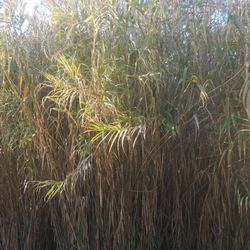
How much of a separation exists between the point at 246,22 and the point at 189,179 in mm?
1226

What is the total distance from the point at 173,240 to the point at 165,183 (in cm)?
45

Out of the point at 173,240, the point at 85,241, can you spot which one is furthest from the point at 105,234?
the point at 173,240

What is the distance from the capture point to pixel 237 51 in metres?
3.92

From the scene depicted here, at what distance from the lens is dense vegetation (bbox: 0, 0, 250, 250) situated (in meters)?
3.94

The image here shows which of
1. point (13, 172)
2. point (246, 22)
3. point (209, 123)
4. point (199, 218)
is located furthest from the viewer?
point (13, 172)

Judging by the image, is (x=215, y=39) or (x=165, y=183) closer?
(x=215, y=39)

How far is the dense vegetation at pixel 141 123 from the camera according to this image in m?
3.94

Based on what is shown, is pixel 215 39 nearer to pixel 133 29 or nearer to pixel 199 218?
pixel 133 29

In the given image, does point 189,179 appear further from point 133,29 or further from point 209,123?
point 133,29

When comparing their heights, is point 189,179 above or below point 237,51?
below

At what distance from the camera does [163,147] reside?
13.6ft

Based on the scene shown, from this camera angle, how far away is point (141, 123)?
398cm

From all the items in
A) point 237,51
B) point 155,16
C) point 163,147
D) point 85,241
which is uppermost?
point 155,16

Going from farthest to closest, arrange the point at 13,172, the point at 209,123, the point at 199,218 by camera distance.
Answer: the point at 13,172
the point at 199,218
the point at 209,123
